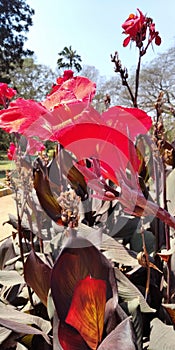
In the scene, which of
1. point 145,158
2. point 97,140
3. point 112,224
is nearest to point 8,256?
point 112,224

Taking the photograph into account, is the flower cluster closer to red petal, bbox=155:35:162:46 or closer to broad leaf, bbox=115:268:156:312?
red petal, bbox=155:35:162:46

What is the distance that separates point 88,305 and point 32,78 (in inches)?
696

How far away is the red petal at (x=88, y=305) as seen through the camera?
334 millimetres

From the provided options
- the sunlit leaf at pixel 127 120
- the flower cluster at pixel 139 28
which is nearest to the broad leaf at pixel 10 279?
the sunlit leaf at pixel 127 120

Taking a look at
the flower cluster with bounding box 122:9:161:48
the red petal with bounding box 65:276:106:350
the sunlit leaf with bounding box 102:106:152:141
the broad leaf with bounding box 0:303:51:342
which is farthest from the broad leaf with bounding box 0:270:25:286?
the flower cluster with bounding box 122:9:161:48

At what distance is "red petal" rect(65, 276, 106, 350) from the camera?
13.2 inches

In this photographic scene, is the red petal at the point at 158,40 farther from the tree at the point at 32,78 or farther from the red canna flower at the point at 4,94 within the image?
the tree at the point at 32,78

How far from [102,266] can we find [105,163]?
0.11 meters

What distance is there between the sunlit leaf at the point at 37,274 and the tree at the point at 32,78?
16675 mm

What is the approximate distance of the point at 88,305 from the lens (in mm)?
335

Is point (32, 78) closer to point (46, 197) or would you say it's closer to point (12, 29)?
point (12, 29)

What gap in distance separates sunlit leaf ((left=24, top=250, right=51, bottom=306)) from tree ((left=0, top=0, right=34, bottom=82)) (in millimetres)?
13590

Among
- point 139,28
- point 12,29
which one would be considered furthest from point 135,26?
point 12,29

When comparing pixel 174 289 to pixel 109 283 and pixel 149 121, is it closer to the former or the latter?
pixel 109 283
